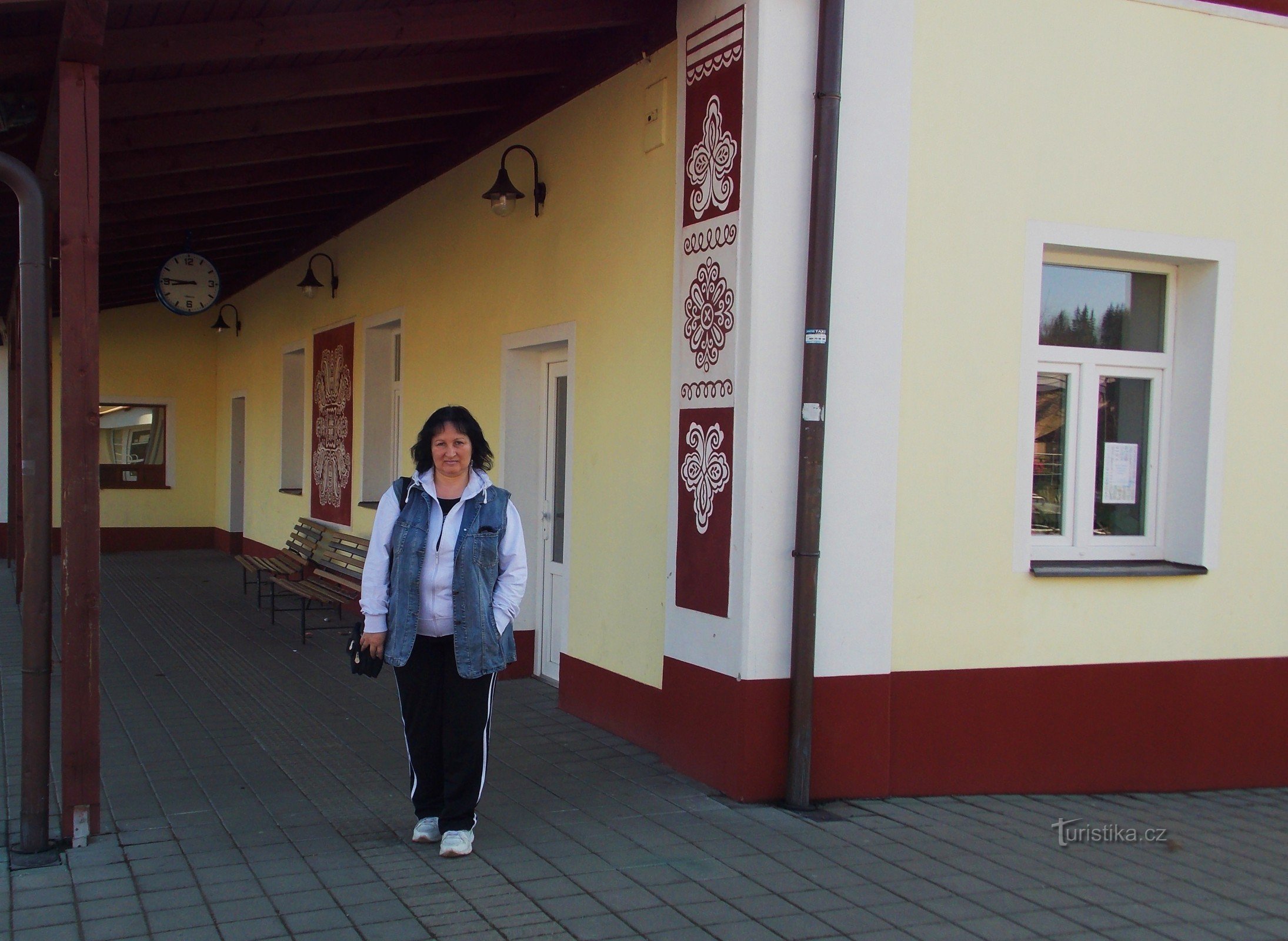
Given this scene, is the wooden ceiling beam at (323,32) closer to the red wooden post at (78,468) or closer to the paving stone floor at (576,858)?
the red wooden post at (78,468)

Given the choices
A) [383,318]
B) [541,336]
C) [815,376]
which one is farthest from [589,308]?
[383,318]

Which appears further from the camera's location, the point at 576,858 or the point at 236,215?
the point at 236,215

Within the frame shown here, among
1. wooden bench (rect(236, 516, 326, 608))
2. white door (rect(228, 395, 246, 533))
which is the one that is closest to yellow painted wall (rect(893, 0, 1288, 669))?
wooden bench (rect(236, 516, 326, 608))

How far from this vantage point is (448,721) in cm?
459

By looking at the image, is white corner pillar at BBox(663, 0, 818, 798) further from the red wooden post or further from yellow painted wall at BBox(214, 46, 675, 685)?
the red wooden post

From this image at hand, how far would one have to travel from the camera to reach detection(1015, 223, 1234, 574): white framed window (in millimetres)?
6059

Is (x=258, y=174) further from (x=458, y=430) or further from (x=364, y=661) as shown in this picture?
(x=364, y=661)

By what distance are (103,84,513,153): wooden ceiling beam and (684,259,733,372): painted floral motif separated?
2842 mm

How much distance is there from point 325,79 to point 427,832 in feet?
14.2

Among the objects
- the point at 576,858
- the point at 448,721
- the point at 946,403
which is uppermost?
the point at 946,403

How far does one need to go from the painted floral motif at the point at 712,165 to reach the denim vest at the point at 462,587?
75.6 inches

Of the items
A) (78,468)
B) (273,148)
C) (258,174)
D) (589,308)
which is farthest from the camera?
(258,174)

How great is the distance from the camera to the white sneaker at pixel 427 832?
4.66 metres

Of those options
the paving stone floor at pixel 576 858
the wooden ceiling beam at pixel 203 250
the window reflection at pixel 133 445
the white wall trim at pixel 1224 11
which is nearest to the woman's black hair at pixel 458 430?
the paving stone floor at pixel 576 858
